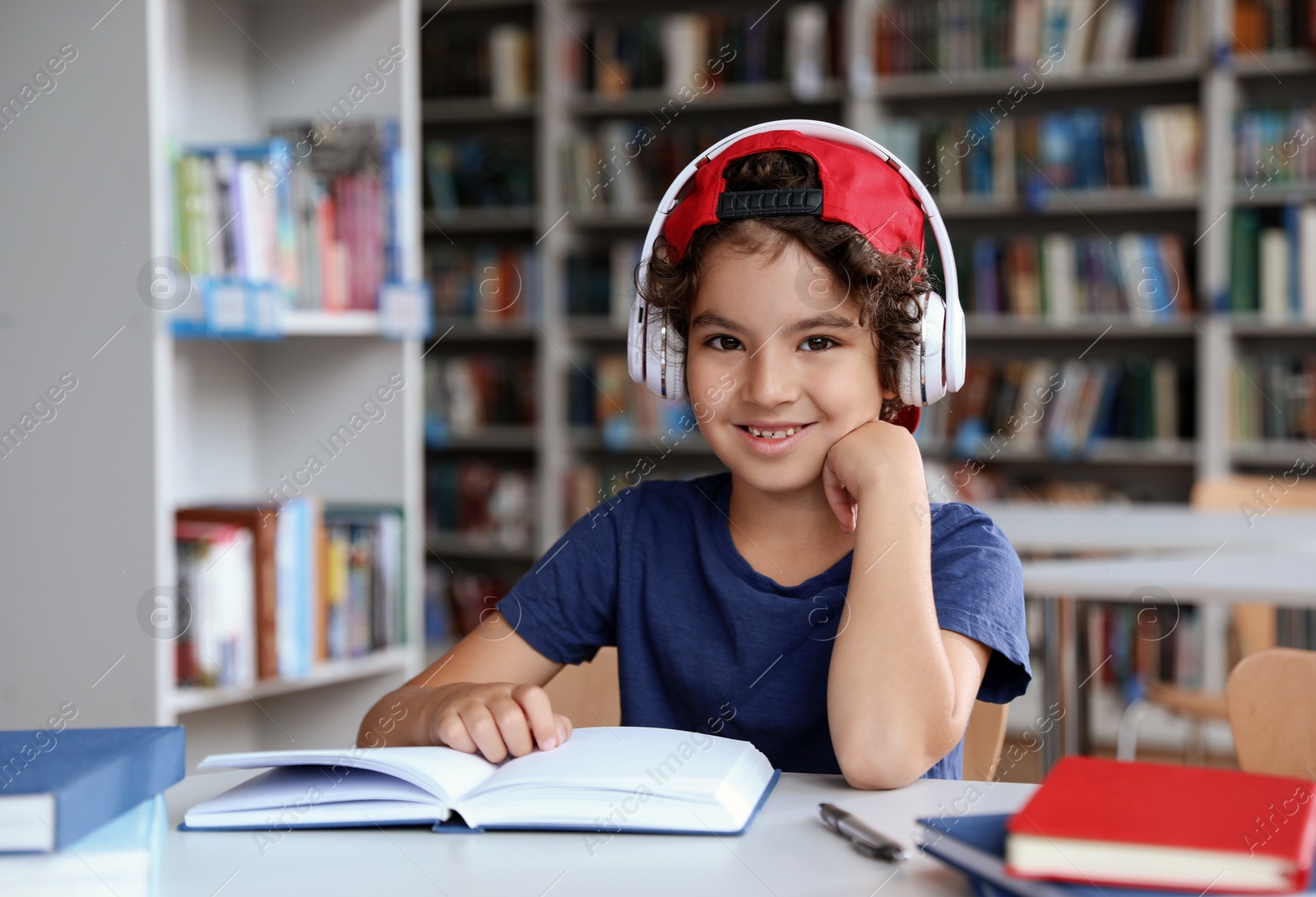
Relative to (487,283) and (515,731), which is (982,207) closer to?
(487,283)

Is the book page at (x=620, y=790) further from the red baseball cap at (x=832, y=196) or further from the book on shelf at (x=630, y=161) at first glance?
the book on shelf at (x=630, y=161)

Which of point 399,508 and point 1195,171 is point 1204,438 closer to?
point 1195,171

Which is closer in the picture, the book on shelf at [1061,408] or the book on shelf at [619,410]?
the book on shelf at [1061,408]

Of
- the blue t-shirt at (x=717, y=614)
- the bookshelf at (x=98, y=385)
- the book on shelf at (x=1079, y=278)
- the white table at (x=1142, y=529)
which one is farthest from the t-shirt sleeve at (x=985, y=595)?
the book on shelf at (x=1079, y=278)

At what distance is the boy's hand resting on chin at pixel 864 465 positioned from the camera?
1.00 metres

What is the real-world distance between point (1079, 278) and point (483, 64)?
2123 mm

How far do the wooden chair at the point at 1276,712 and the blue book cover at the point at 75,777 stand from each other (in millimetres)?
851

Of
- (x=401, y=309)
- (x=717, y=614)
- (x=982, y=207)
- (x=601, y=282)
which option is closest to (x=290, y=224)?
(x=401, y=309)

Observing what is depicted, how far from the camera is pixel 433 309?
14.3ft

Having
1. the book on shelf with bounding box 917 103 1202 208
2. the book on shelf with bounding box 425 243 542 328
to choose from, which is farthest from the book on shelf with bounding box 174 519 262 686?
the book on shelf with bounding box 917 103 1202 208

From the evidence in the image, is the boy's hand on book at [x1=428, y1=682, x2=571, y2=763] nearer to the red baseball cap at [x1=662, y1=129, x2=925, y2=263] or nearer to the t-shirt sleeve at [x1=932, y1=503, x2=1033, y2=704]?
the t-shirt sleeve at [x1=932, y1=503, x2=1033, y2=704]

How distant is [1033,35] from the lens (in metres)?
3.65

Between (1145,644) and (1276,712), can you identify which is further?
(1145,644)

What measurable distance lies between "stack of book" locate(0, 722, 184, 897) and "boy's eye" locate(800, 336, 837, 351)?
0.62m
